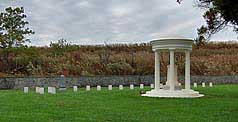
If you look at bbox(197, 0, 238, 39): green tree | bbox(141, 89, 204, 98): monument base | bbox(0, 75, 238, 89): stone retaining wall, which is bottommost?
bbox(141, 89, 204, 98): monument base

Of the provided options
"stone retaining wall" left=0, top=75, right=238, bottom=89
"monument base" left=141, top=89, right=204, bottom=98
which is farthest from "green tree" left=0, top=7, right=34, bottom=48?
"monument base" left=141, top=89, right=204, bottom=98

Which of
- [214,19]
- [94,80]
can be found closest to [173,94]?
[214,19]

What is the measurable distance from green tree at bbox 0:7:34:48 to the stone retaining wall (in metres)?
3.83

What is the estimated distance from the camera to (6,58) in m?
34.7

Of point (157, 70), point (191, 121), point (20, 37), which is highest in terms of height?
point (20, 37)

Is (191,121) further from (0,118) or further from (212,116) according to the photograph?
(0,118)

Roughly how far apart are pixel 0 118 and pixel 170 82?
1114cm

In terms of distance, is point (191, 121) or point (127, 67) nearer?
point (191, 121)

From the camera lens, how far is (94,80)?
107ft

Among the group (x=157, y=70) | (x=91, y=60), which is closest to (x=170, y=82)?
(x=157, y=70)

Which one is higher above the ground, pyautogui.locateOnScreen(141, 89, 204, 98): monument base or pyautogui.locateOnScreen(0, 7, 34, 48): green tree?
pyautogui.locateOnScreen(0, 7, 34, 48): green tree

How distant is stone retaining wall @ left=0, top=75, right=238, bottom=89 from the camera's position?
29203mm

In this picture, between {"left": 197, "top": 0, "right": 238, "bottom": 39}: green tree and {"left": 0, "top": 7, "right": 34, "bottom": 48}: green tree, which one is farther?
{"left": 0, "top": 7, "right": 34, "bottom": 48}: green tree

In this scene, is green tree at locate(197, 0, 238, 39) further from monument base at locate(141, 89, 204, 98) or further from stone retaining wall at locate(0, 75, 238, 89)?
stone retaining wall at locate(0, 75, 238, 89)
